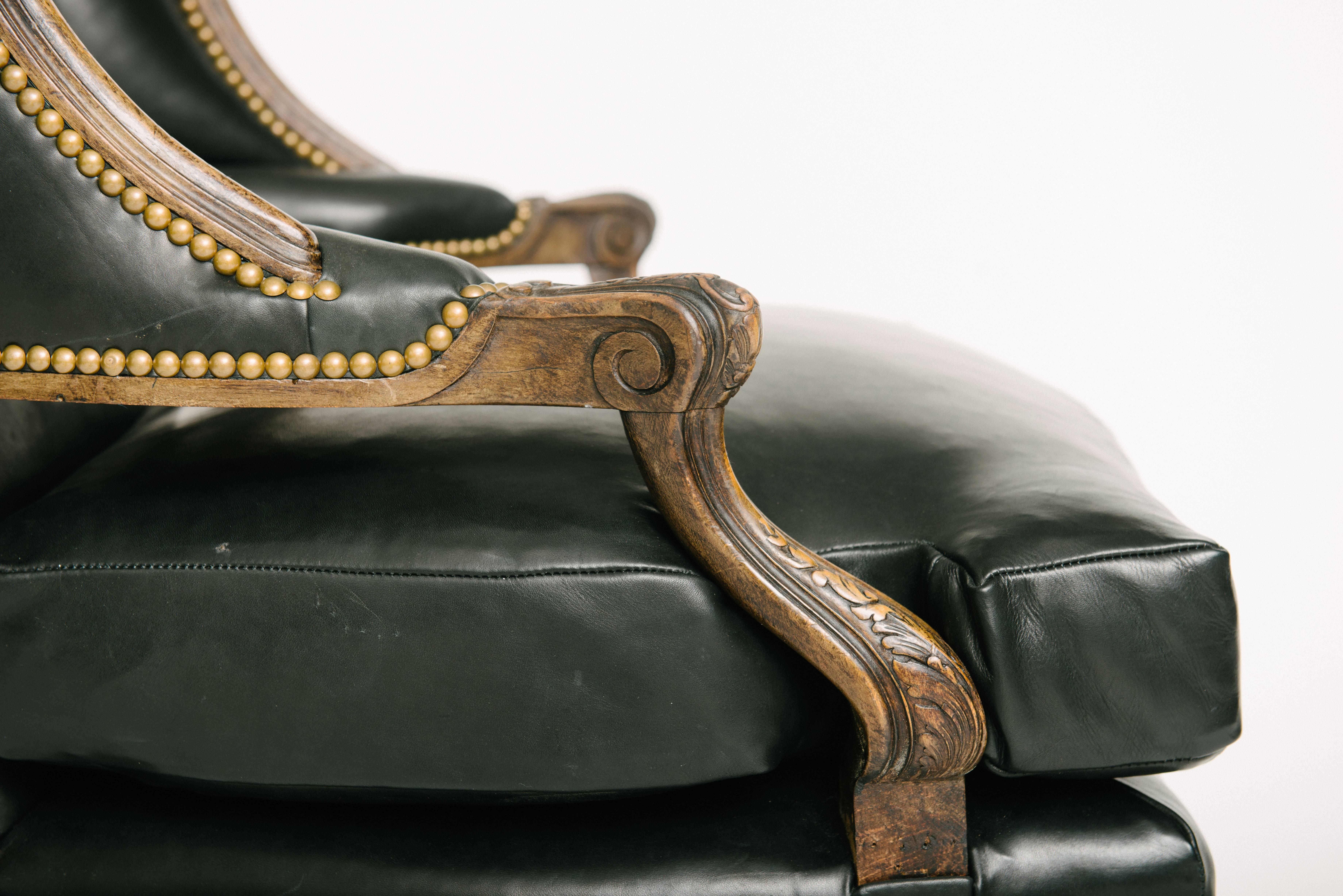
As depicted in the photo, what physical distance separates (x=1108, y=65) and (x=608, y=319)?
7.85 feet

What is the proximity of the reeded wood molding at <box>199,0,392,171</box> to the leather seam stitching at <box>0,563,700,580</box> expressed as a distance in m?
0.76

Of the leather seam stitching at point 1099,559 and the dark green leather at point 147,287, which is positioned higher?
the dark green leather at point 147,287

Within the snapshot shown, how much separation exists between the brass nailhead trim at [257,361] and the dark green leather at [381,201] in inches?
21.8

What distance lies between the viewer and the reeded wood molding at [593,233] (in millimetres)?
1308

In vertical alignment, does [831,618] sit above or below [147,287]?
below

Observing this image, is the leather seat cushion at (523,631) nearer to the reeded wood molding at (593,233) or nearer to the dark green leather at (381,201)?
the dark green leather at (381,201)

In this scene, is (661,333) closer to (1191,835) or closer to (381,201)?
(1191,835)

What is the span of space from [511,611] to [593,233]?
0.82 metres

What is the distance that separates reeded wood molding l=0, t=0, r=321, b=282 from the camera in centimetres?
56

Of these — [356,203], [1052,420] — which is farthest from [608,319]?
[356,203]

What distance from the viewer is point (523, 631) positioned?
0.58m

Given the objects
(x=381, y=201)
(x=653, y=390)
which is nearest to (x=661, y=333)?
(x=653, y=390)

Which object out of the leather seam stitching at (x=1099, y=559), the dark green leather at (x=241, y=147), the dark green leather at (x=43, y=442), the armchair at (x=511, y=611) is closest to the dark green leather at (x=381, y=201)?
the dark green leather at (x=241, y=147)

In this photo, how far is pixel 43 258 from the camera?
0.56m
